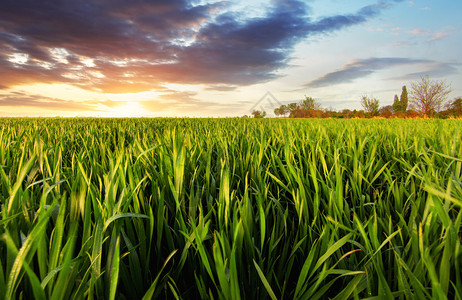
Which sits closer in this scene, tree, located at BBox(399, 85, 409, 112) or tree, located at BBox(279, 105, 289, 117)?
tree, located at BBox(279, 105, 289, 117)

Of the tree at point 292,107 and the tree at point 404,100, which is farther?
the tree at point 404,100

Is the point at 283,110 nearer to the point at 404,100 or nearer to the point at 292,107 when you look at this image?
the point at 292,107

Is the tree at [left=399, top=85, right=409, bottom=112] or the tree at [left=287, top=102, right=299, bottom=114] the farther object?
the tree at [left=399, top=85, right=409, bottom=112]

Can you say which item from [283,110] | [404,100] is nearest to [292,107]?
[283,110]

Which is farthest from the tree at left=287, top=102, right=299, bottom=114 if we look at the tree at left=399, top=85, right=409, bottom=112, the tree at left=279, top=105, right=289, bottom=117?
the tree at left=399, top=85, right=409, bottom=112

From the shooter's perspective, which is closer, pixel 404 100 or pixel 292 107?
pixel 292 107

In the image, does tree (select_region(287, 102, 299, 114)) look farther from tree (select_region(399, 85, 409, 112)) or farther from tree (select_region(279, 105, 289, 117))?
tree (select_region(399, 85, 409, 112))

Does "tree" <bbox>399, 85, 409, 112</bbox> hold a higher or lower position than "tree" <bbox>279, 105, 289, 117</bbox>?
higher

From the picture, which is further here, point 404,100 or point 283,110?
point 404,100

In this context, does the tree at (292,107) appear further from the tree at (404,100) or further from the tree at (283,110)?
the tree at (404,100)

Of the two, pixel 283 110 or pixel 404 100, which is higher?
pixel 404 100

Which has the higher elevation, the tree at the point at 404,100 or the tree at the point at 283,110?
the tree at the point at 404,100

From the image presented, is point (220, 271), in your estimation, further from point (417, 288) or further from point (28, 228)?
point (28, 228)

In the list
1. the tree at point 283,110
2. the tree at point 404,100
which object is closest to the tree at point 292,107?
the tree at point 283,110
